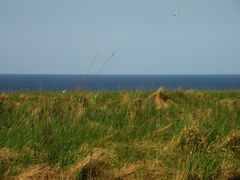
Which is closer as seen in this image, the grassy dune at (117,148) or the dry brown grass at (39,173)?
the dry brown grass at (39,173)

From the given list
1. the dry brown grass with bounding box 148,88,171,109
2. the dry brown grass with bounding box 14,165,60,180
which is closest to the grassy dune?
the dry brown grass with bounding box 14,165,60,180

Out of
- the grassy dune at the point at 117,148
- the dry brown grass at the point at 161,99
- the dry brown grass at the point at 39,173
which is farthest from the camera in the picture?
the dry brown grass at the point at 161,99

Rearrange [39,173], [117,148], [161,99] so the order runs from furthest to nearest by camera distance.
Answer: [161,99], [117,148], [39,173]

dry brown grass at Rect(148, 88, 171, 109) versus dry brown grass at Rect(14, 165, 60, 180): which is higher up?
dry brown grass at Rect(148, 88, 171, 109)

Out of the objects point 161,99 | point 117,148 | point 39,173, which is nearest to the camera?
point 39,173

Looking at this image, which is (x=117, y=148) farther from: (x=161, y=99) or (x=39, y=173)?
(x=161, y=99)

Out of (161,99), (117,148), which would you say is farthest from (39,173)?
(161,99)

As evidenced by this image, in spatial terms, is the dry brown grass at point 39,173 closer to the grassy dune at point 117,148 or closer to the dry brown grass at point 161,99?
the grassy dune at point 117,148

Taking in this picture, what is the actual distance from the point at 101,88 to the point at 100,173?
9283 mm

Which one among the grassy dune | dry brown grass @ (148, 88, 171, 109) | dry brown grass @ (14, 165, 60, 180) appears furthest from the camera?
dry brown grass @ (148, 88, 171, 109)

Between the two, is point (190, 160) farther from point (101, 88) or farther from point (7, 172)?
point (101, 88)

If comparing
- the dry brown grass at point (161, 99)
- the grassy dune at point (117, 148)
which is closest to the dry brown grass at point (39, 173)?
the grassy dune at point (117, 148)

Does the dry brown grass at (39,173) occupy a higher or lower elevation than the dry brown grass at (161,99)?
lower

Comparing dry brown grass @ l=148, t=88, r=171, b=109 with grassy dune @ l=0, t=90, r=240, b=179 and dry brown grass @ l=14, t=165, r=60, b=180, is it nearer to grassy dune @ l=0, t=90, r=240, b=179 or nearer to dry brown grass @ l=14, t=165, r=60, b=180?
grassy dune @ l=0, t=90, r=240, b=179
